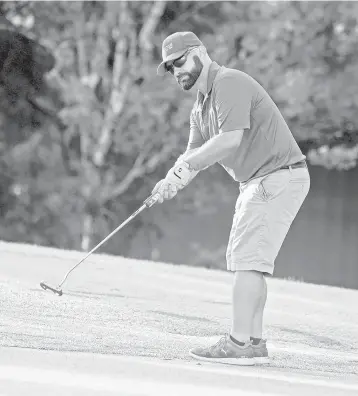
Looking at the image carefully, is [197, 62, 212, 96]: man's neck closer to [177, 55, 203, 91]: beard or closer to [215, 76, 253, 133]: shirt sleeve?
[177, 55, 203, 91]: beard

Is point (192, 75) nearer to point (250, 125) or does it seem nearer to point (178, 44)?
point (178, 44)

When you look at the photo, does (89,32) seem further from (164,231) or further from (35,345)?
(35,345)

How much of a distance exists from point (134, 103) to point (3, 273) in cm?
821

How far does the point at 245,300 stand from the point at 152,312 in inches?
71.5

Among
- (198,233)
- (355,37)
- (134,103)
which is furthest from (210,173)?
(355,37)

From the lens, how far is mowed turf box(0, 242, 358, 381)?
17.7 feet

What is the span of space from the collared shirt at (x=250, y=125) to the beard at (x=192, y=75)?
61mm

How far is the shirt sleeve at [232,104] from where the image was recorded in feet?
16.7

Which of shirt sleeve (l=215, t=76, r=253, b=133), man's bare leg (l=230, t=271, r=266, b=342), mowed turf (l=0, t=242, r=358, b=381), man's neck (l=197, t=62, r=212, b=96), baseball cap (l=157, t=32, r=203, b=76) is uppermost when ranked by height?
baseball cap (l=157, t=32, r=203, b=76)

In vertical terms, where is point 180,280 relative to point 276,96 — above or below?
below

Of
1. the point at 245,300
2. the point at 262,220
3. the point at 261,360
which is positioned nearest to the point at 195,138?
the point at 262,220

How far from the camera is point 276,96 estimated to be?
1582 centimetres

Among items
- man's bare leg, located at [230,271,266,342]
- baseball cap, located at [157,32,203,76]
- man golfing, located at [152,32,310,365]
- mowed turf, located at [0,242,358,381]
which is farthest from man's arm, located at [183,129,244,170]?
mowed turf, located at [0,242,358,381]

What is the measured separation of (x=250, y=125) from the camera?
526 cm
